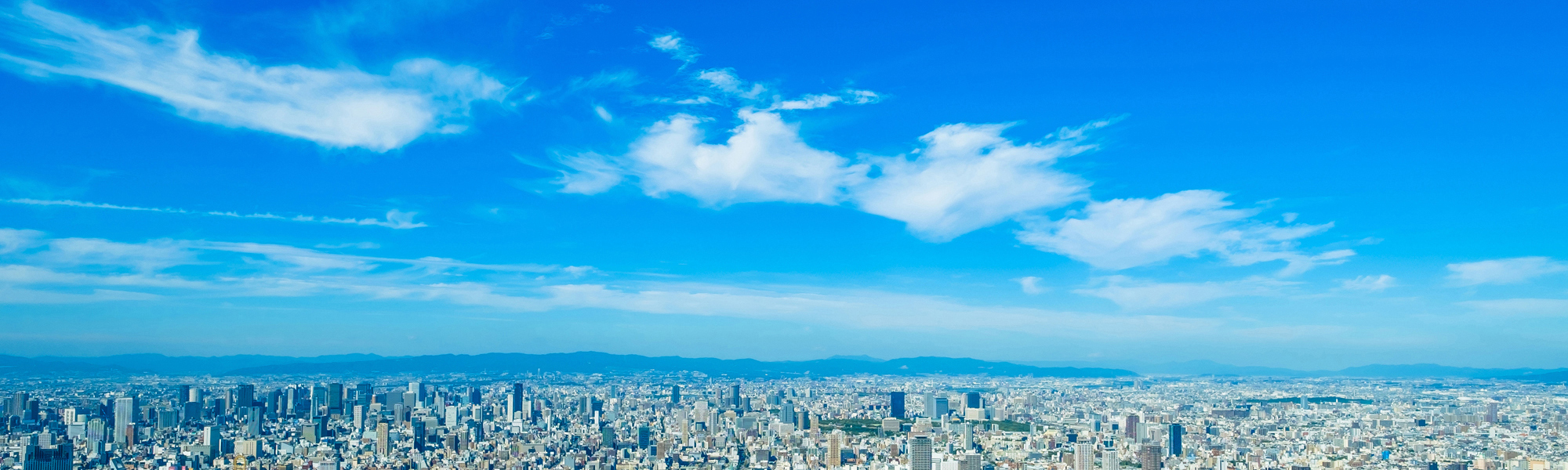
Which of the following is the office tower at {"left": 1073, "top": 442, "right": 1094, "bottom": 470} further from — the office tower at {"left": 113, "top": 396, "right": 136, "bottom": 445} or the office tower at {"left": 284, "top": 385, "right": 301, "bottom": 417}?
the office tower at {"left": 284, "top": 385, "right": 301, "bottom": 417}

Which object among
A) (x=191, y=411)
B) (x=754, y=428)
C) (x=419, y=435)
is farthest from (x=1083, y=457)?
(x=191, y=411)

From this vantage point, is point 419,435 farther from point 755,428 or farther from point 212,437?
point 755,428

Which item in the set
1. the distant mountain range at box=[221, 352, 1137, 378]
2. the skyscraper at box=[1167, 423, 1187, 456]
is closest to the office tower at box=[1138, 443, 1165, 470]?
the skyscraper at box=[1167, 423, 1187, 456]

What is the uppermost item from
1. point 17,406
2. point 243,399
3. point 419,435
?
point 17,406

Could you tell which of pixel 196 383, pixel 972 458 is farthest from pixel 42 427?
pixel 972 458

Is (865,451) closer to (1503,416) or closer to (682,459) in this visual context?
(682,459)
